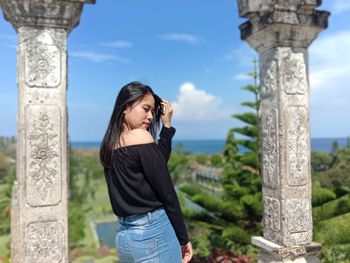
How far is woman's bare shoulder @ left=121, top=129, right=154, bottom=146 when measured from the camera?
4.54ft

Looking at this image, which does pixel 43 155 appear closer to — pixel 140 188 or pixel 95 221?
pixel 140 188

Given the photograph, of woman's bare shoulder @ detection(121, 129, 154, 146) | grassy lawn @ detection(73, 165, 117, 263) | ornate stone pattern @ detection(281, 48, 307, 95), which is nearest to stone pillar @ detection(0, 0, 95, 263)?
woman's bare shoulder @ detection(121, 129, 154, 146)

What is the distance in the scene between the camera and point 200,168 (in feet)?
85.4

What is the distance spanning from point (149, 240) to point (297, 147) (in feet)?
6.04

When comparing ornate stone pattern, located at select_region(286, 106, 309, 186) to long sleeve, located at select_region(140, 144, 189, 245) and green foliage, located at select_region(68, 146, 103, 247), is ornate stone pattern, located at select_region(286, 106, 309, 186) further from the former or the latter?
green foliage, located at select_region(68, 146, 103, 247)

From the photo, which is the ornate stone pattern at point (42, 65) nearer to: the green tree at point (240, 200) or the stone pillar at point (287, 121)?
the stone pillar at point (287, 121)

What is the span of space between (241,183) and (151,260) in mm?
5773

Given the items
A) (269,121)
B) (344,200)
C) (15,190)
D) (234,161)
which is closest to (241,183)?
(234,161)

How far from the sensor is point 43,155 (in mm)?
2146

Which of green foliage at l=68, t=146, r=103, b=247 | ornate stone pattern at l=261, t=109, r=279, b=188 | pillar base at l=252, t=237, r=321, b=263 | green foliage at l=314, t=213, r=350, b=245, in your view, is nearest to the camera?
pillar base at l=252, t=237, r=321, b=263

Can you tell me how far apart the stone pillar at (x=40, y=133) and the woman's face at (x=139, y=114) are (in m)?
0.88

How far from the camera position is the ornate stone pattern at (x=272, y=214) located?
9.14 ft

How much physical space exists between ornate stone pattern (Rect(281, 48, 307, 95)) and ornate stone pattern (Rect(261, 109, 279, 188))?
0.24m

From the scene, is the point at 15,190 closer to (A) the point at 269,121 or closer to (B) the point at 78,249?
(A) the point at 269,121
